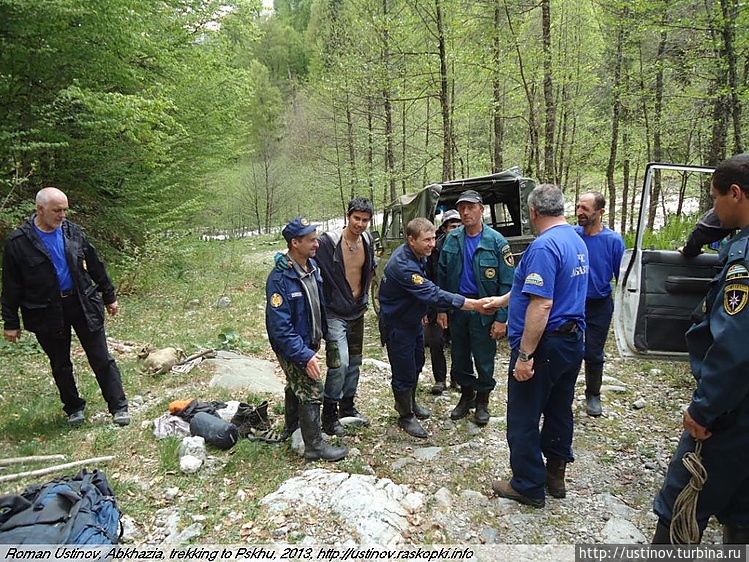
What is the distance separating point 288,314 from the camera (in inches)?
127

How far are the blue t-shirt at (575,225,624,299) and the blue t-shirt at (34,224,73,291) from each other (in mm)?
4590

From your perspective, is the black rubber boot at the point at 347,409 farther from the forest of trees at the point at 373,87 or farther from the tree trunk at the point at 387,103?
the tree trunk at the point at 387,103

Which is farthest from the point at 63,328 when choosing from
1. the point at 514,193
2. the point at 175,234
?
the point at 175,234

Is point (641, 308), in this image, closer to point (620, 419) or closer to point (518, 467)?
point (518, 467)

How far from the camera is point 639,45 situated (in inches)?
483

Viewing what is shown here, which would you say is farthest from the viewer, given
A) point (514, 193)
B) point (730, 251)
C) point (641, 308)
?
point (514, 193)

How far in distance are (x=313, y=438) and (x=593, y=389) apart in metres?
2.83

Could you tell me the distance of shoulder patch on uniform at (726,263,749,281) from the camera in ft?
5.87

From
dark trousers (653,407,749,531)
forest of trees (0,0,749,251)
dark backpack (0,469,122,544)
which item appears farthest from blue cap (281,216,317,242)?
forest of trees (0,0,749,251)

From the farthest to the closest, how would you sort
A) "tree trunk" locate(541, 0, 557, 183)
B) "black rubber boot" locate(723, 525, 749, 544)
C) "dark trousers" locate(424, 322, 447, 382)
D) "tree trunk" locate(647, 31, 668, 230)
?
"tree trunk" locate(647, 31, 668, 230) → "tree trunk" locate(541, 0, 557, 183) → "dark trousers" locate(424, 322, 447, 382) → "black rubber boot" locate(723, 525, 749, 544)

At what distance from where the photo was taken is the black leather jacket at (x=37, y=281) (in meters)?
3.63

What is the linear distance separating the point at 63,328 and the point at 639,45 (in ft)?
48.5

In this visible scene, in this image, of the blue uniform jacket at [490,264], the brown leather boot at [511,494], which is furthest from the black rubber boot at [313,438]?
the blue uniform jacket at [490,264]

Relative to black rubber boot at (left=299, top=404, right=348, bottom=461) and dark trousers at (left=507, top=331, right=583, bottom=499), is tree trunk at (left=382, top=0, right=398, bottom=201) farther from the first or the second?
dark trousers at (left=507, top=331, right=583, bottom=499)
